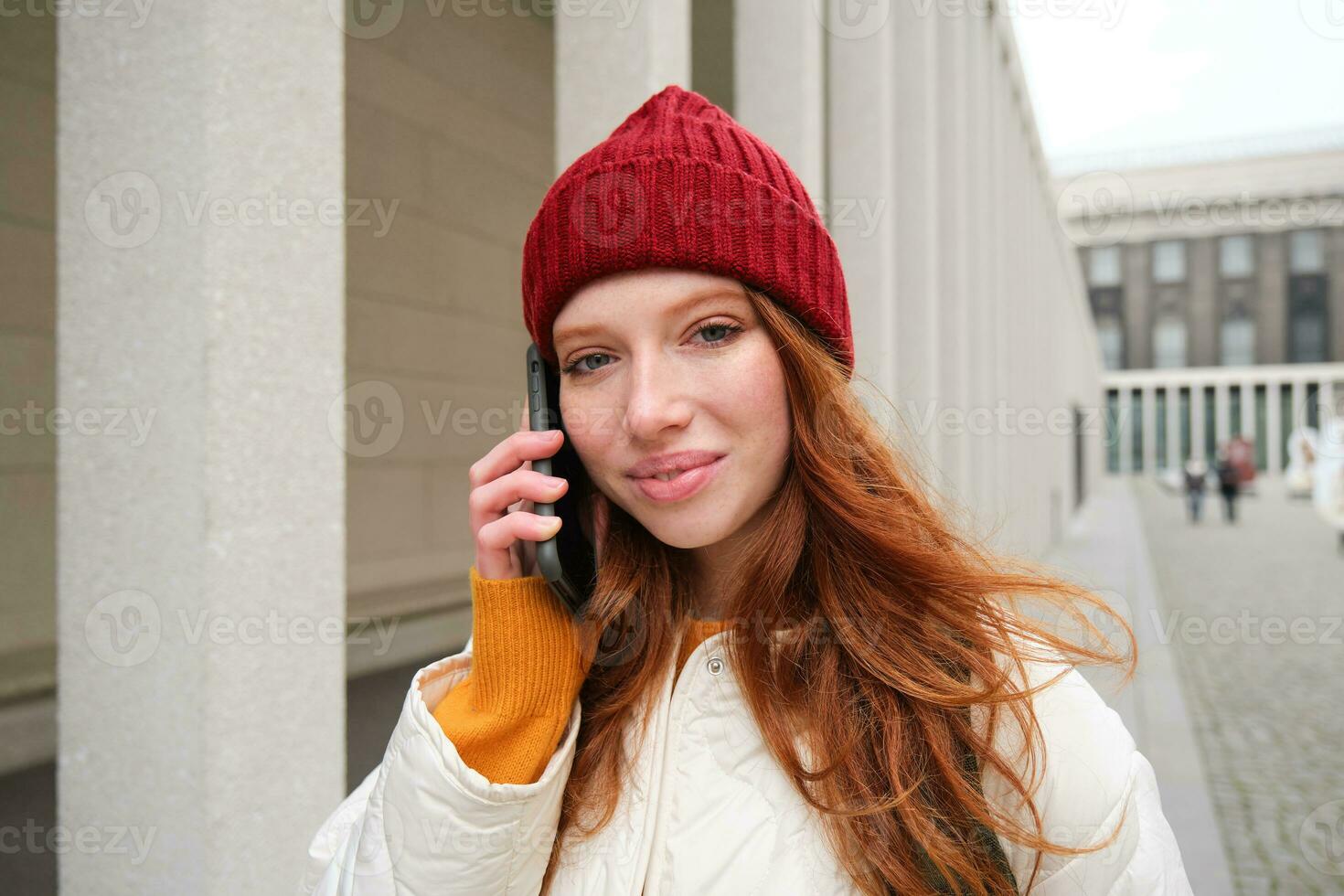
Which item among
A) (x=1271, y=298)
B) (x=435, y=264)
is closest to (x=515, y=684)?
(x=435, y=264)

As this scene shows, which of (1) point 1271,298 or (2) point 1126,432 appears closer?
(1) point 1271,298

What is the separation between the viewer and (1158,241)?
54500mm

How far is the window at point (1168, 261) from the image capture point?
2142 inches

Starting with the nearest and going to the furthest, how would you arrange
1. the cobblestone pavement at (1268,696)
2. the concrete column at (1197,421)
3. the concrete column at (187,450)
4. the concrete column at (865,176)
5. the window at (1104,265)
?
the concrete column at (187,450), the cobblestone pavement at (1268,696), the concrete column at (865,176), the concrete column at (1197,421), the window at (1104,265)

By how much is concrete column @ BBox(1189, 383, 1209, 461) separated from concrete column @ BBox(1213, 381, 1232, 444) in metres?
0.64

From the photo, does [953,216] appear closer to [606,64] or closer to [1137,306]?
[606,64]

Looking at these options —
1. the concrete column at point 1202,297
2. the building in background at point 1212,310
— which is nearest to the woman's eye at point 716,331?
the building in background at point 1212,310

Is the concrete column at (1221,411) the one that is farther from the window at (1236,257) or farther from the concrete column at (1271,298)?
the window at (1236,257)

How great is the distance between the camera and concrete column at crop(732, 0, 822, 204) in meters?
4.20

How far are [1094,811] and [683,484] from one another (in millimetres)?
765

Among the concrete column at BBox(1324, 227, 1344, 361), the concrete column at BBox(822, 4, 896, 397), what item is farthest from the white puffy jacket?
the concrete column at BBox(1324, 227, 1344, 361)

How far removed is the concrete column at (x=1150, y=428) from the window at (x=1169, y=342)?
2.18 meters

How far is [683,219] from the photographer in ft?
4.60

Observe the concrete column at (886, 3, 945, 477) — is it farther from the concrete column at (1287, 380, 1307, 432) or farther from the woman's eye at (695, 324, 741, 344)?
the concrete column at (1287, 380, 1307, 432)
